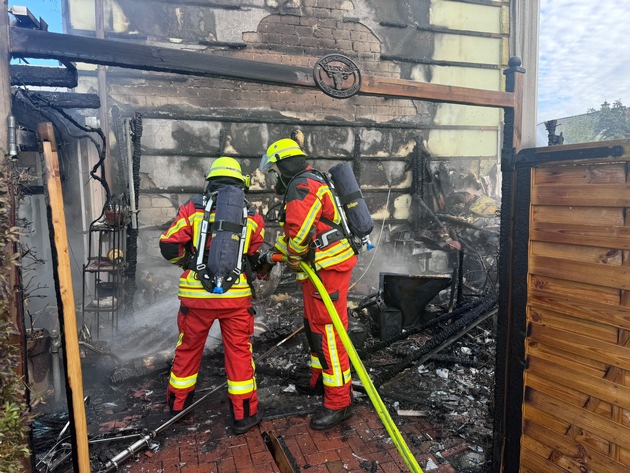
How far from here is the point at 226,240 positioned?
3.39m

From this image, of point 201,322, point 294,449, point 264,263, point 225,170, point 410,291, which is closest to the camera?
point 294,449

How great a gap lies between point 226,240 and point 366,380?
1568 millimetres

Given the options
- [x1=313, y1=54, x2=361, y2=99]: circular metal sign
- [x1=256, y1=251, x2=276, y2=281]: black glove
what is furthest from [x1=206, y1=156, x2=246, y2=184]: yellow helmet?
[x1=313, y1=54, x2=361, y2=99]: circular metal sign

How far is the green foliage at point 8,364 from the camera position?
196 centimetres

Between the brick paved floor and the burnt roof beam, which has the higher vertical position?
the burnt roof beam

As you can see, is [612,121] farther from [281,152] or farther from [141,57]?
[141,57]

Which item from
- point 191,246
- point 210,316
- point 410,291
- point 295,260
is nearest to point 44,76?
point 191,246

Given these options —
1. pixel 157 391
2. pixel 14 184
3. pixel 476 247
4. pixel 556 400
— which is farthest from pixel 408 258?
pixel 14 184

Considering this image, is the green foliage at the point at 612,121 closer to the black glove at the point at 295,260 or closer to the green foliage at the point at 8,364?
the black glove at the point at 295,260

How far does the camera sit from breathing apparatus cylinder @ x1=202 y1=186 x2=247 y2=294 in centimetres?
335

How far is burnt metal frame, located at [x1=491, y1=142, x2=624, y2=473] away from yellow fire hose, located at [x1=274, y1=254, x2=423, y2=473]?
589 mm

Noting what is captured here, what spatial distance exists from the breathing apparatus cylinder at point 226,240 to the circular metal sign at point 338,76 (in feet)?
3.82

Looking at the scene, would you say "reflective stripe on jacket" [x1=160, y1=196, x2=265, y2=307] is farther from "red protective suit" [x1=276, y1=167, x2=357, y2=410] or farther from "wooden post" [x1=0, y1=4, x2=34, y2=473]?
"wooden post" [x1=0, y1=4, x2=34, y2=473]

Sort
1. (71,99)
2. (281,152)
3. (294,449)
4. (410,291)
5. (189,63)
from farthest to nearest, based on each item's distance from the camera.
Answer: (410,291)
(71,99)
(281,152)
(294,449)
(189,63)
